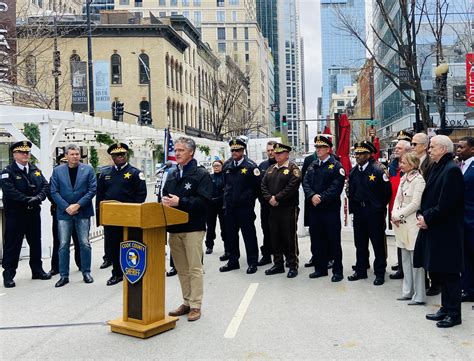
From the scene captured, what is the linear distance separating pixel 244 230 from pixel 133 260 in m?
3.84

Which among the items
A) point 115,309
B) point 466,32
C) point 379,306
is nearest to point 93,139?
point 115,309

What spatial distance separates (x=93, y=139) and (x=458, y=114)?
36.8 meters

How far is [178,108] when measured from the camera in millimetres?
54656

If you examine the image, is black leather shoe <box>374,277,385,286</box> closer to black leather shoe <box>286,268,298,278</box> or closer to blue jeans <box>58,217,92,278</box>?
black leather shoe <box>286,268,298,278</box>

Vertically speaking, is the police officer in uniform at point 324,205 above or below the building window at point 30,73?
below

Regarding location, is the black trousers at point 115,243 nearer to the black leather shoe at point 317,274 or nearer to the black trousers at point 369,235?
the black leather shoe at point 317,274

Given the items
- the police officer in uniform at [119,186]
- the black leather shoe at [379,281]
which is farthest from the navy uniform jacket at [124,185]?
the black leather shoe at [379,281]

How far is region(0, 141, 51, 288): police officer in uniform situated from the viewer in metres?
9.04

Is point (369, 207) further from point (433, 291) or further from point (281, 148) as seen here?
point (281, 148)

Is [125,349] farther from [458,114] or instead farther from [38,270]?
[458,114]

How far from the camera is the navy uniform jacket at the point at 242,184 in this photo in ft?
31.7

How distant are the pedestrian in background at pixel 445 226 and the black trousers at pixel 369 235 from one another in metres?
2.17

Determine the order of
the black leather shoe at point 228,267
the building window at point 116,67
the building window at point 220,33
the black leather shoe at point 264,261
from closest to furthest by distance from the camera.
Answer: the black leather shoe at point 228,267 → the black leather shoe at point 264,261 → the building window at point 116,67 → the building window at point 220,33

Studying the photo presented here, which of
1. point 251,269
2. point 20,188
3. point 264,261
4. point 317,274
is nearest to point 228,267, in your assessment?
point 251,269
